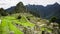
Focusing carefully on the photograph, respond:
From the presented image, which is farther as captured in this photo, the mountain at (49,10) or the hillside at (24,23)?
the mountain at (49,10)

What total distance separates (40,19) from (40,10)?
8.67 ft

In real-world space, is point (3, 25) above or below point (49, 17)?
above

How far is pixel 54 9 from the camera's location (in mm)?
23609

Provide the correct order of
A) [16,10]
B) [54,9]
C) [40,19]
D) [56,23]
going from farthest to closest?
[16,10], [40,19], [54,9], [56,23]

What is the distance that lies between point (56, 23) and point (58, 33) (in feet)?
11.5

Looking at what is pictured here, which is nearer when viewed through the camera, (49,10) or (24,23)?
(24,23)

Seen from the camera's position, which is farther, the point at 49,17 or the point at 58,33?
the point at 49,17

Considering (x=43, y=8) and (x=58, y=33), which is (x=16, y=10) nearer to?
(x=43, y=8)

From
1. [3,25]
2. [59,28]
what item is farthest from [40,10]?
[3,25]

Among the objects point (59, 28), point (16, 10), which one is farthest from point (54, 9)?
point (16, 10)

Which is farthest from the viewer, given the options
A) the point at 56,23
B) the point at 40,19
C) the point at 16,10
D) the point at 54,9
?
the point at 16,10

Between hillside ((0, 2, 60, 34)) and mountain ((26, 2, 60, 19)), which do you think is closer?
hillside ((0, 2, 60, 34))

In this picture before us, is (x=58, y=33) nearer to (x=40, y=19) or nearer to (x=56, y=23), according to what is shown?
(x=56, y=23)

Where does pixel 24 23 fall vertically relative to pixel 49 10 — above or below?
below
